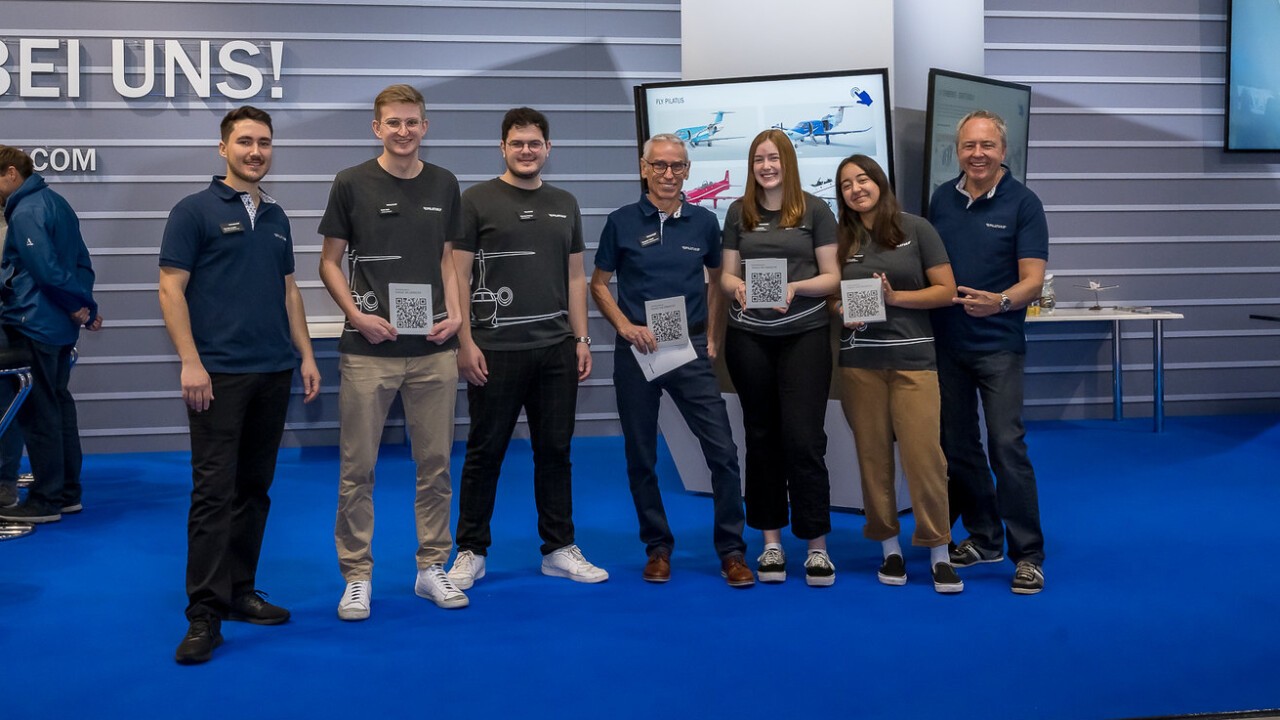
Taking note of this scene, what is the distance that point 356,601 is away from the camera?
321 centimetres

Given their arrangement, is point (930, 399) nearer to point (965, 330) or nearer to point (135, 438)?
point (965, 330)

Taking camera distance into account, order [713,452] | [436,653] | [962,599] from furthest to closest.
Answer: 1. [713,452]
2. [962,599]
3. [436,653]

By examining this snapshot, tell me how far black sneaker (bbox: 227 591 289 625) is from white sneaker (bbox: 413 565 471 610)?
40cm

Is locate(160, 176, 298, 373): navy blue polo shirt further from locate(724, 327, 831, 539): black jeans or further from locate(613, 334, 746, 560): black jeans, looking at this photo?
locate(724, 327, 831, 539): black jeans

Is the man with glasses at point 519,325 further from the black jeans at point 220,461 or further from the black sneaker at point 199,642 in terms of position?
the black sneaker at point 199,642

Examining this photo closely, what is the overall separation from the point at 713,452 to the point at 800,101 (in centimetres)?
174

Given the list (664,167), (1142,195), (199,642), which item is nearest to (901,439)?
(664,167)

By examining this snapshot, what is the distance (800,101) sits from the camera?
4.58m

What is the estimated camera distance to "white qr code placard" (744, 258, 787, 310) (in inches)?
132

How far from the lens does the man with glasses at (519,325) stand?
3361 mm

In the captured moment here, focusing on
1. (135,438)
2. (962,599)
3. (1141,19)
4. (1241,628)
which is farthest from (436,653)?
(1141,19)

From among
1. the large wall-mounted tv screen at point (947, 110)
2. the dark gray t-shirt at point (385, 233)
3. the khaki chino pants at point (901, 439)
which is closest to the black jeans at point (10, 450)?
the dark gray t-shirt at point (385, 233)

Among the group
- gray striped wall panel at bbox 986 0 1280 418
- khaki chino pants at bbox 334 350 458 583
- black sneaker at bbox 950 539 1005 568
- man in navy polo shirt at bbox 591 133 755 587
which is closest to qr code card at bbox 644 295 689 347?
man in navy polo shirt at bbox 591 133 755 587

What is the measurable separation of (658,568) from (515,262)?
1.07 meters
